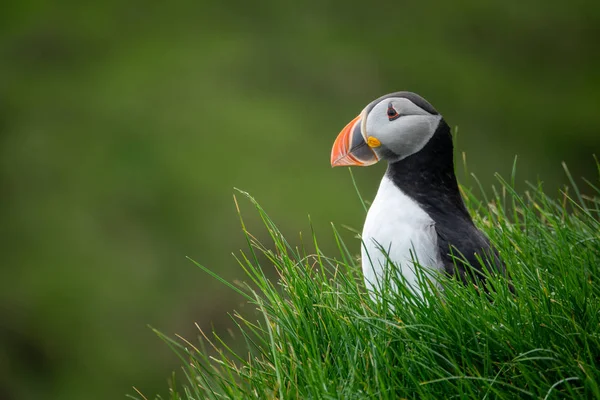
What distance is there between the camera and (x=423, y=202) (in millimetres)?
2986

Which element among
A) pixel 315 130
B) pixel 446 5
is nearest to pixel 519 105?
pixel 446 5

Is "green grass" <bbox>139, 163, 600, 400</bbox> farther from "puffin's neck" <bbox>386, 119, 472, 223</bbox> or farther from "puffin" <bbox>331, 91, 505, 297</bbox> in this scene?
"puffin's neck" <bbox>386, 119, 472, 223</bbox>

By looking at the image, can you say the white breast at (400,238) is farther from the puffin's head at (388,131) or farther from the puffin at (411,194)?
the puffin's head at (388,131)

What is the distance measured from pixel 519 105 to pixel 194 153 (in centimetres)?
592

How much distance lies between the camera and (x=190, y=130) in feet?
30.9

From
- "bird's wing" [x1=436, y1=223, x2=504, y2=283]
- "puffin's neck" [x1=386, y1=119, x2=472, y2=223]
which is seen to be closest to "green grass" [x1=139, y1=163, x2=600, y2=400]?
Answer: "bird's wing" [x1=436, y1=223, x2=504, y2=283]

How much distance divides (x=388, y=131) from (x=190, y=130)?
6.77 metres

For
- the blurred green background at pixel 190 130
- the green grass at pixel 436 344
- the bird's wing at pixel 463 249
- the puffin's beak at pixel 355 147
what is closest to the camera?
the green grass at pixel 436 344

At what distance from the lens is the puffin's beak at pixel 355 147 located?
299cm

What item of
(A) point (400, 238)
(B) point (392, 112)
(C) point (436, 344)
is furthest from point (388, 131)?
(C) point (436, 344)

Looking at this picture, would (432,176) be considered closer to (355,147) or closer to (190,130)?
(355,147)

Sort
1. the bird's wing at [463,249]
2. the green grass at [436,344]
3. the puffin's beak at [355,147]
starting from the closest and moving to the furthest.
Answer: the green grass at [436,344] → the bird's wing at [463,249] → the puffin's beak at [355,147]

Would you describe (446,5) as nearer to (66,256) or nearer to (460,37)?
(460,37)

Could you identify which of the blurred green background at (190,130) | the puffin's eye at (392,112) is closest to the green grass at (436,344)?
Answer: the puffin's eye at (392,112)
